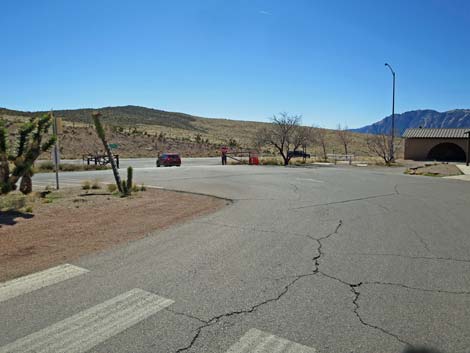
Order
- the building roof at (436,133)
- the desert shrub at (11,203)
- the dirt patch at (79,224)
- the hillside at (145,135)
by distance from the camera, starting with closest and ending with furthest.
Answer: the dirt patch at (79,224), the desert shrub at (11,203), the building roof at (436,133), the hillside at (145,135)

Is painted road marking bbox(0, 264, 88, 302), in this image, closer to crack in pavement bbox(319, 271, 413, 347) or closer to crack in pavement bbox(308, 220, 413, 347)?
crack in pavement bbox(308, 220, 413, 347)

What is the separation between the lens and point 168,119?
12312 cm

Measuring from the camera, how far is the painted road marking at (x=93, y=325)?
11.8ft

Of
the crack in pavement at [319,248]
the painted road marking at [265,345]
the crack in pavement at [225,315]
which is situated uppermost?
the crack in pavement at [319,248]

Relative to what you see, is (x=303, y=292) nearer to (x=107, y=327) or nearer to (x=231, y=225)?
(x=107, y=327)

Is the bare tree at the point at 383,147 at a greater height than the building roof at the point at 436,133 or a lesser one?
lesser

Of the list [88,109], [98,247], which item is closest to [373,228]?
[98,247]

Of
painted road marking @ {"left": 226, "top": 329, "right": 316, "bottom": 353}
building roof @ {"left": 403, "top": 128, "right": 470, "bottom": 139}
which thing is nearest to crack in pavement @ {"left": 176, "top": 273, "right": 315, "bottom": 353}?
painted road marking @ {"left": 226, "top": 329, "right": 316, "bottom": 353}

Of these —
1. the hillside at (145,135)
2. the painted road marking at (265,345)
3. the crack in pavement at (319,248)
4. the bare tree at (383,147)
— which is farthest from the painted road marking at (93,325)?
the bare tree at (383,147)

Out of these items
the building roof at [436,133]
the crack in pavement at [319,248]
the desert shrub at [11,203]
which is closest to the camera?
the crack in pavement at [319,248]

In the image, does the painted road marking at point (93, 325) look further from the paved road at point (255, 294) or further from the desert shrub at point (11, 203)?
the desert shrub at point (11, 203)

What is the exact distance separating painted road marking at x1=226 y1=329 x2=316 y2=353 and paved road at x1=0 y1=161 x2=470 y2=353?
16 mm

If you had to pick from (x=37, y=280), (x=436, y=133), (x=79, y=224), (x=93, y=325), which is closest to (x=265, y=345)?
(x=93, y=325)

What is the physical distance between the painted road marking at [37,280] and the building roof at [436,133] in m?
45.4
